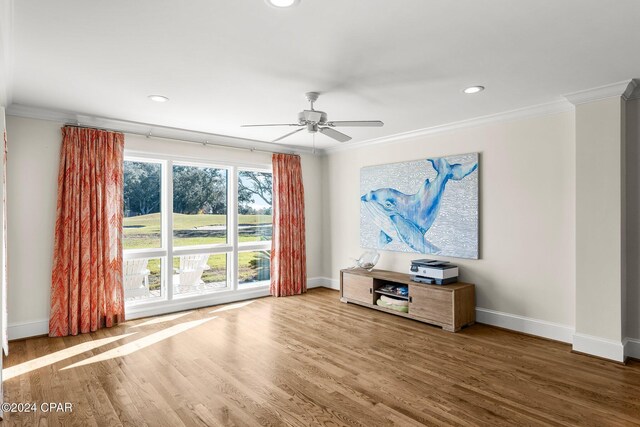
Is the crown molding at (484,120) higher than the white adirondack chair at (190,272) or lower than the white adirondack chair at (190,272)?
higher

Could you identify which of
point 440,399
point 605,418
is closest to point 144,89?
point 440,399

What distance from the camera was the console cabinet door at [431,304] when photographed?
Result: 13.5 ft

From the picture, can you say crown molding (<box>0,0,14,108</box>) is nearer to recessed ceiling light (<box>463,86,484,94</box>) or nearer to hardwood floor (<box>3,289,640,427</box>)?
hardwood floor (<box>3,289,640,427</box>)

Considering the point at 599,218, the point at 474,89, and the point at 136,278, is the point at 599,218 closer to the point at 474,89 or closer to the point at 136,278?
the point at 474,89

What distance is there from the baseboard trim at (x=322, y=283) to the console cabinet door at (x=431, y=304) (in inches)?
79.0

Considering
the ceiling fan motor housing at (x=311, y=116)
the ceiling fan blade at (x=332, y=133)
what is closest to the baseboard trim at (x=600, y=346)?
the ceiling fan blade at (x=332, y=133)

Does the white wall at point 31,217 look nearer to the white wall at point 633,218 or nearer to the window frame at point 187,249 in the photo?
the window frame at point 187,249

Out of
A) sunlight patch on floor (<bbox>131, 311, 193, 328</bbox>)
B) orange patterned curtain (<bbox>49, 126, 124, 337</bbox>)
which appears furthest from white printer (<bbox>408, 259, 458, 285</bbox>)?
orange patterned curtain (<bbox>49, 126, 124, 337</bbox>)

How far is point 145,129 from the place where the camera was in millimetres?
4602

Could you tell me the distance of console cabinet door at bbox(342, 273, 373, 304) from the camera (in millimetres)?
5027

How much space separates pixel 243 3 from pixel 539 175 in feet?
11.3

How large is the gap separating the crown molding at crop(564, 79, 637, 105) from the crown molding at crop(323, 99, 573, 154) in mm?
190

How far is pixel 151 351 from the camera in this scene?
3.51m

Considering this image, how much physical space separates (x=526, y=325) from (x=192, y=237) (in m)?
4.33
